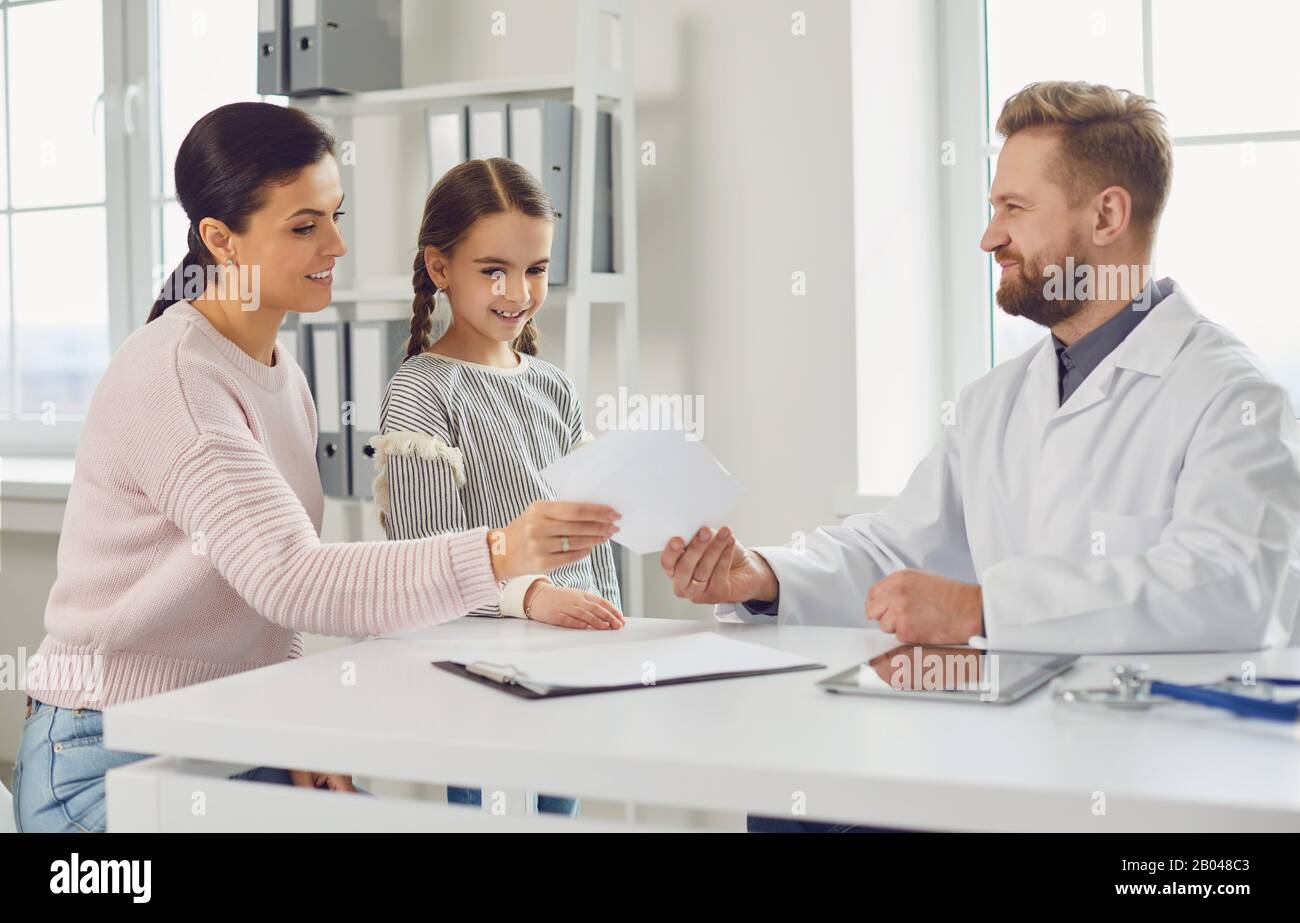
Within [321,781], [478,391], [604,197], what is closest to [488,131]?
[604,197]

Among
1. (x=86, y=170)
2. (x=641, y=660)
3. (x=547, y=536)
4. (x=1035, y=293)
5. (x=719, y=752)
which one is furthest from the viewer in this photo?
(x=86, y=170)

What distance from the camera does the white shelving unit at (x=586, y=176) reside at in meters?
2.40

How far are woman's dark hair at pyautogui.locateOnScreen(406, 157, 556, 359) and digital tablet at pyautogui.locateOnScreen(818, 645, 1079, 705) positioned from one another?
98 centimetres

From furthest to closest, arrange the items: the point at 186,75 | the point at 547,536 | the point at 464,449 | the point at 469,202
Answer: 1. the point at 186,75
2. the point at 469,202
3. the point at 464,449
4. the point at 547,536

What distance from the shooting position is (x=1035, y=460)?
160cm

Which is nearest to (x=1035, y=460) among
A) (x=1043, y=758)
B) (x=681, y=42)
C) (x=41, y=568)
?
(x=1043, y=758)

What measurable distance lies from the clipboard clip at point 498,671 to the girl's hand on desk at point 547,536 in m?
0.17

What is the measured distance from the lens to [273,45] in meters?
2.62

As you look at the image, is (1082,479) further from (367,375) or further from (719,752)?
(367,375)

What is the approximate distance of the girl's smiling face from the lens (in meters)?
1.91

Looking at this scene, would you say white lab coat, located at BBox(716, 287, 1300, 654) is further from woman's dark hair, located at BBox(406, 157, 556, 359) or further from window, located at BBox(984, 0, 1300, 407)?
window, located at BBox(984, 0, 1300, 407)

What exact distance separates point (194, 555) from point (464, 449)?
503 mm

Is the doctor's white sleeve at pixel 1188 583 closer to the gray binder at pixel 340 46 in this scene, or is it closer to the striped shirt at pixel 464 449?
the striped shirt at pixel 464 449

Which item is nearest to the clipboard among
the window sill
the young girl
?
the young girl
